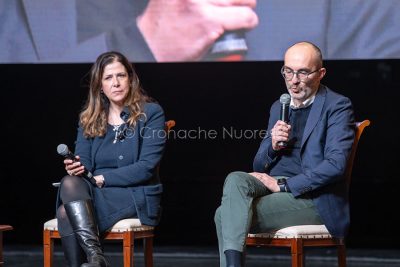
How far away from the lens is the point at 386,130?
507 centimetres

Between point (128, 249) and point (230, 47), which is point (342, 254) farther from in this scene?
point (230, 47)

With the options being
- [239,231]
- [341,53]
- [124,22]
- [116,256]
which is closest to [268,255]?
[116,256]

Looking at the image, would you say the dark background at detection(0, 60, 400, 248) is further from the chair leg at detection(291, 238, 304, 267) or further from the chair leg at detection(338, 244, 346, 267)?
the chair leg at detection(291, 238, 304, 267)

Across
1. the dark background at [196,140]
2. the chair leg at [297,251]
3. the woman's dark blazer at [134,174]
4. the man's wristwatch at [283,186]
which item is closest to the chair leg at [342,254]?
the chair leg at [297,251]

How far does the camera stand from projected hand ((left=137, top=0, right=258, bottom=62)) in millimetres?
5016

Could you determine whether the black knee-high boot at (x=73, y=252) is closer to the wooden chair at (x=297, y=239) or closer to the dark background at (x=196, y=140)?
the wooden chair at (x=297, y=239)

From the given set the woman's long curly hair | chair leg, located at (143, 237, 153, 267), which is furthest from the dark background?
chair leg, located at (143, 237, 153, 267)

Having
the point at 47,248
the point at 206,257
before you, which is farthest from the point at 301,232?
the point at 206,257

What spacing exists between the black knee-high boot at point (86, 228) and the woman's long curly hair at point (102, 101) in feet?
1.39

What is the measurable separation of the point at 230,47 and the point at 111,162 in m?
1.61

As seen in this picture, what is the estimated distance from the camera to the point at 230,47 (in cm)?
505

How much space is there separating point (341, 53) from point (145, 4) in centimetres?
118

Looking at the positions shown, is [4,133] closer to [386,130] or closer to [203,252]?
[203,252]

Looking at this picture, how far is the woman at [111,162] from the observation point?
3402 mm
